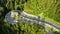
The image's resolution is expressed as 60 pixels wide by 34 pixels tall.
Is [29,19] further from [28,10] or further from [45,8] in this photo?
[45,8]

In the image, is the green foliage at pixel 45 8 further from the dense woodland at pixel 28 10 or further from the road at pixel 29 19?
the road at pixel 29 19

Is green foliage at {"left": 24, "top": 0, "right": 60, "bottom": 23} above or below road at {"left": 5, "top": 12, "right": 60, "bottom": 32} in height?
above

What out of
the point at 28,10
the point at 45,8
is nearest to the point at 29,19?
the point at 28,10

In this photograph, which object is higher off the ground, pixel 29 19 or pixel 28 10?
pixel 28 10

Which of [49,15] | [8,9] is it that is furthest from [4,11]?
[49,15]

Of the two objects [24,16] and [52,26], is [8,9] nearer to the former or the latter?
[24,16]

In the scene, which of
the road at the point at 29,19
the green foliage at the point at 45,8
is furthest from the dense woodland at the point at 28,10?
the road at the point at 29,19

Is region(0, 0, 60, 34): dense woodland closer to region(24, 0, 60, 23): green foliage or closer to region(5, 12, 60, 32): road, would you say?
region(24, 0, 60, 23): green foliage

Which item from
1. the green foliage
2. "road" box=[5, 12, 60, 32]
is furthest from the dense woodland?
"road" box=[5, 12, 60, 32]
